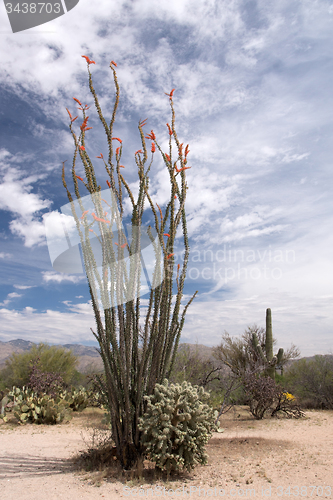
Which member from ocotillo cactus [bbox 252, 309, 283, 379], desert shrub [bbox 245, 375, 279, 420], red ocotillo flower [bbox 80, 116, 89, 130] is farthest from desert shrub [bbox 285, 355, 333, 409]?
red ocotillo flower [bbox 80, 116, 89, 130]

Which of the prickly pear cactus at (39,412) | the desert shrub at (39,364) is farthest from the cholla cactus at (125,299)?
the desert shrub at (39,364)

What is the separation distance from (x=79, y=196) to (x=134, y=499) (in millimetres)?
3403

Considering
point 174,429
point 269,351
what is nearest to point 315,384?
point 269,351

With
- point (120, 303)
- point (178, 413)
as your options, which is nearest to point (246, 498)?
point (178, 413)

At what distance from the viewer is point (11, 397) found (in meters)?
9.66

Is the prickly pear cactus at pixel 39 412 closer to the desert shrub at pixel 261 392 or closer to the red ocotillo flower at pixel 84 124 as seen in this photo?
the desert shrub at pixel 261 392

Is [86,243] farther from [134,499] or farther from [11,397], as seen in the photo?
[11,397]

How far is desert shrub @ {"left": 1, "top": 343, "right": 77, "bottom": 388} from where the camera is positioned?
451 inches

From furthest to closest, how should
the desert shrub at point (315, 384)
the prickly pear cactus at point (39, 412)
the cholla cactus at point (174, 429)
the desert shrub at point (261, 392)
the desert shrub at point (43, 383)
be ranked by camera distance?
the desert shrub at point (315, 384), the desert shrub at point (43, 383), the desert shrub at point (261, 392), the prickly pear cactus at point (39, 412), the cholla cactus at point (174, 429)

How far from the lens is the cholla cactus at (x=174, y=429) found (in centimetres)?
360

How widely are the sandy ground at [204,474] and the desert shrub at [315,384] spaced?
260 inches

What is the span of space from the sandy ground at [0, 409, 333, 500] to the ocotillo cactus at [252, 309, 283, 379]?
22.1ft

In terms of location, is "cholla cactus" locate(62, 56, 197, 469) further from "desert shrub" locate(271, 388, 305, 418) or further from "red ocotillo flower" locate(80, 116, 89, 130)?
"desert shrub" locate(271, 388, 305, 418)

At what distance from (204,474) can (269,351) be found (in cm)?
1091
